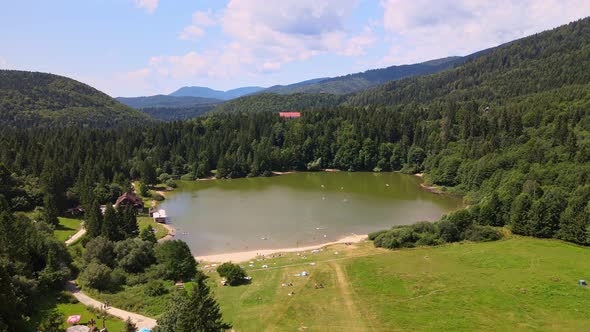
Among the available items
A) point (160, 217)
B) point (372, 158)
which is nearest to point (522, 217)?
point (160, 217)

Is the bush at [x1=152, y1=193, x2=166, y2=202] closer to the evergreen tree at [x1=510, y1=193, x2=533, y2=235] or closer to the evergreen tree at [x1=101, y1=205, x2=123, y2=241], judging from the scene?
the evergreen tree at [x1=101, y1=205, x2=123, y2=241]

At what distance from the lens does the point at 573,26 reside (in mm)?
198875

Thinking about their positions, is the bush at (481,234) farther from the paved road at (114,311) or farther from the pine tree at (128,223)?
the pine tree at (128,223)

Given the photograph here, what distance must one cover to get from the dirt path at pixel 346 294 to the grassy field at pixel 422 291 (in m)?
0.08

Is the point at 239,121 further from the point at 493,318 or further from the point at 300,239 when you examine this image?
the point at 493,318

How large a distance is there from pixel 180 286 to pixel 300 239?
22124 millimetres

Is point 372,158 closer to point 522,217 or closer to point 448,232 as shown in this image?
point 522,217

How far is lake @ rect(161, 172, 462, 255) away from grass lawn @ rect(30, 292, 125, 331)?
19265 mm

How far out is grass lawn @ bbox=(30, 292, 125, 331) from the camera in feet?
102

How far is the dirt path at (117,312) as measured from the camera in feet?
104

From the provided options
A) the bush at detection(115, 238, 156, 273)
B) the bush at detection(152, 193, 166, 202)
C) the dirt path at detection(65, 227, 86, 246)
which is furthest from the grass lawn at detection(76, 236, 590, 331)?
the bush at detection(152, 193, 166, 202)

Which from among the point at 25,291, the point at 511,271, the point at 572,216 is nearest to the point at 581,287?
the point at 511,271

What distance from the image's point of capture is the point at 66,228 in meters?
57.0

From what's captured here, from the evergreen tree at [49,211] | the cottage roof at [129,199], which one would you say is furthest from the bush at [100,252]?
the cottage roof at [129,199]
